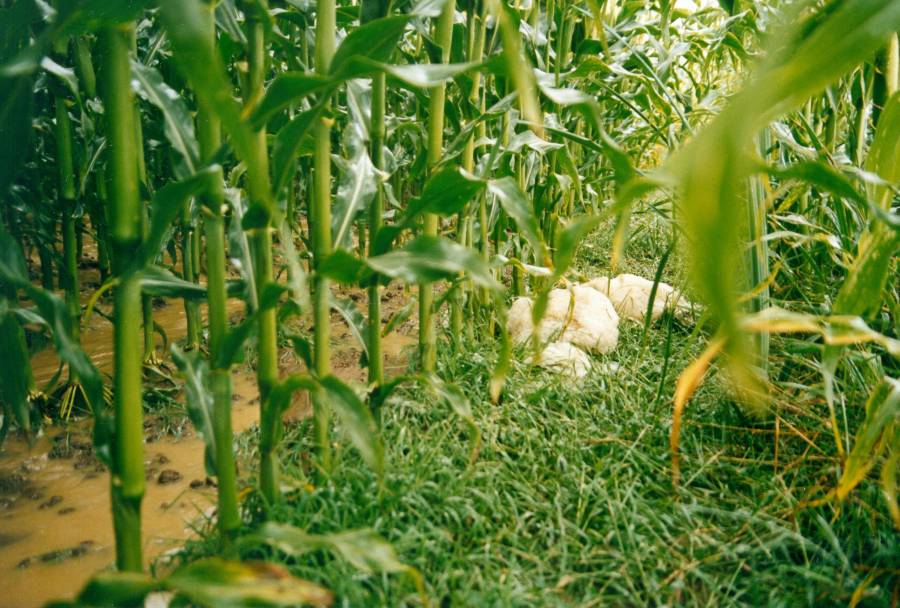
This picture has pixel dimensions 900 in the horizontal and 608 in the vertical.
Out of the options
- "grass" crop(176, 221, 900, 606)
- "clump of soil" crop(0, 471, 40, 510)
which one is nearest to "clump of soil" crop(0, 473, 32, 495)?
"clump of soil" crop(0, 471, 40, 510)

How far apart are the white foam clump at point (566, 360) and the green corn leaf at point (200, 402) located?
982mm

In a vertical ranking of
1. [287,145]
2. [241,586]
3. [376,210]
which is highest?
[287,145]

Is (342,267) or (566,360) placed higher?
(342,267)

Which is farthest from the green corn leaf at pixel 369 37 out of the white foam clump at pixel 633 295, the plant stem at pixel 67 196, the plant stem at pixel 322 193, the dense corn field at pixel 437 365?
the white foam clump at pixel 633 295

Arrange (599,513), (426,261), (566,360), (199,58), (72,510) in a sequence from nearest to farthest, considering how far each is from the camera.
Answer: (199,58)
(426,261)
(599,513)
(72,510)
(566,360)

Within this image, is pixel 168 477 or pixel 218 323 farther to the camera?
pixel 168 477

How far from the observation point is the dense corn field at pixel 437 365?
0.70 m

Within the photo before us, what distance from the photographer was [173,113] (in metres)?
0.93

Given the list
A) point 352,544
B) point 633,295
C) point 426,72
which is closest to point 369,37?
point 426,72

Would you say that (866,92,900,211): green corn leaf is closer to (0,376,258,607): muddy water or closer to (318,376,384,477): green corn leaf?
(318,376,384,477): green corn leaf

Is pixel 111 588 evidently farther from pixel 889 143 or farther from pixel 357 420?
pixel 889 143

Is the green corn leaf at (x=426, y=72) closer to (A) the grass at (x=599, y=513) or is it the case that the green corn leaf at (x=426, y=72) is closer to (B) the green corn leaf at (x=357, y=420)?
(B) the green corn leaf at (x=357, y=420)

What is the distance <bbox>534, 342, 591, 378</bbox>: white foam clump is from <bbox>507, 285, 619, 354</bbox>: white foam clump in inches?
2.8

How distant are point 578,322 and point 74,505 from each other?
1.51 meters
